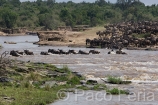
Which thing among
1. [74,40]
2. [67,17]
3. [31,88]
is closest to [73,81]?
[31,88]

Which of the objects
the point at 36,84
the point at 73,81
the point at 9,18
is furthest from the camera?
the point at 9,18

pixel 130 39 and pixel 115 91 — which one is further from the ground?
pixel 115 91

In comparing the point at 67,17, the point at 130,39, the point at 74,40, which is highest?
the point at 130,39

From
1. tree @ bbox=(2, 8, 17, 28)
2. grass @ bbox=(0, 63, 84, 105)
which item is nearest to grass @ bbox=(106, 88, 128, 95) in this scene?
grass @ bbox=(0, 63, 84, 105)

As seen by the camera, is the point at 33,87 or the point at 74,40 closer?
the point at 33,87

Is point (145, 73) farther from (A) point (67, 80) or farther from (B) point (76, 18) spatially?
(B) point (76, 18)

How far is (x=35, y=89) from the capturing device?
22.0 meters

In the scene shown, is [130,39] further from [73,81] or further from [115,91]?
[115,91]

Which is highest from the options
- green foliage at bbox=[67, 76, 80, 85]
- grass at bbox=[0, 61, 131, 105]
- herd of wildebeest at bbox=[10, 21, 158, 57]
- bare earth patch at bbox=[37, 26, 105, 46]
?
grass at bbox=[0, 61, 131, 105]

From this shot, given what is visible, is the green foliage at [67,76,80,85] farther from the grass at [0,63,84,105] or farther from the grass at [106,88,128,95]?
the grass at [106,88,128,95]

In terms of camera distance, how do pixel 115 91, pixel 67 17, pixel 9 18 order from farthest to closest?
1. pixel 67 17
2. pixel 9 18
3. pixel 115 91

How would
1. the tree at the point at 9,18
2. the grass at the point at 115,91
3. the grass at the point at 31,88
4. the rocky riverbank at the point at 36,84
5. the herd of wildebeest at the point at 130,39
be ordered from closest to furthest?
the grass at the point at 31,88 → the rocky riverbank at the point at 36,84 → the grass at the point at 115,91 → the herd of wildebeest at the point at 130,39 → the tree at the point at 9,18

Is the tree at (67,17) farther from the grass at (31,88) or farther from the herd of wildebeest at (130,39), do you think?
the grass at (31,88)

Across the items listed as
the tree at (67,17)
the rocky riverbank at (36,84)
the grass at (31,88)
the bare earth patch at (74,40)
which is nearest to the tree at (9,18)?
the tree at (67,17)
